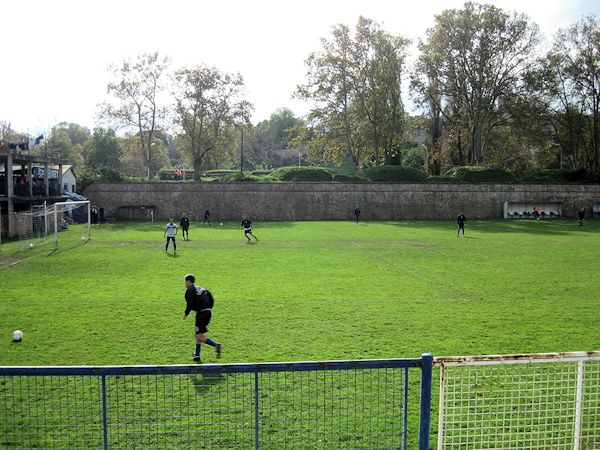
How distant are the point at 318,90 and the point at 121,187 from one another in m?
21.3

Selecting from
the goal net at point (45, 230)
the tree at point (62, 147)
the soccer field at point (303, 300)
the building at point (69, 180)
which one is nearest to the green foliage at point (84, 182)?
the building at point (69, 180)

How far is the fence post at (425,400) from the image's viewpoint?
5.30 m

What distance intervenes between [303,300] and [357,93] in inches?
1642

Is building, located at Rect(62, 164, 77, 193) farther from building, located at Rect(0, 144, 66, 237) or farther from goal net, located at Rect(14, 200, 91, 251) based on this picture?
goal net, located at Rect(14, 200, 91, 251)

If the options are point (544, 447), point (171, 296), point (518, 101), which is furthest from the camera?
point (518, 101)

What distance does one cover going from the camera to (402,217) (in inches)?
1954

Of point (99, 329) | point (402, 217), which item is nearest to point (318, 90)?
point (402, 217)

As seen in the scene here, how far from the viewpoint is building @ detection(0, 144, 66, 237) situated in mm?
32562

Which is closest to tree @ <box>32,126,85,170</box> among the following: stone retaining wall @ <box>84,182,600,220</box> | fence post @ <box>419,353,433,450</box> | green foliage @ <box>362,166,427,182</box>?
stone retaining wall @ <box>84,182,600,220</box>

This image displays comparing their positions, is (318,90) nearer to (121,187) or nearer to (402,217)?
(402,217)

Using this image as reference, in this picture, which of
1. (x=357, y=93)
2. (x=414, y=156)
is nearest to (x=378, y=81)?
(x=357, y=93)

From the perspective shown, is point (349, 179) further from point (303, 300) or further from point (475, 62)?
point (303, 300)

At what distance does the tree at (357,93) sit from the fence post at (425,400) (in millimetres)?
49231

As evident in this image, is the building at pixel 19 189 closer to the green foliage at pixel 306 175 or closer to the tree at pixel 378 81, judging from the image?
the green foliage at pixel 306 175
